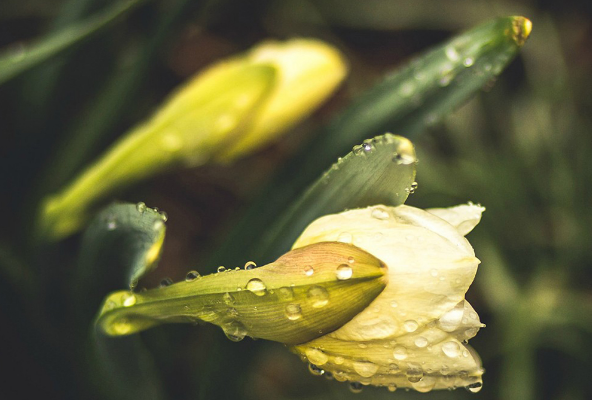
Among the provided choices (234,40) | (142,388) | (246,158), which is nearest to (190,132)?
(142,388)

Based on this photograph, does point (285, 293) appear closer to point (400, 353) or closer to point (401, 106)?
point (400, 353)

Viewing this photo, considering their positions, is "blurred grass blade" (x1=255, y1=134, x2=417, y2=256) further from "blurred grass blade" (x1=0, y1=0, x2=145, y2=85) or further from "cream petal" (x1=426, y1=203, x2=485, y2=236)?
"blurred grass blade" (x1=0, y1=0, x2=145, y2=85)

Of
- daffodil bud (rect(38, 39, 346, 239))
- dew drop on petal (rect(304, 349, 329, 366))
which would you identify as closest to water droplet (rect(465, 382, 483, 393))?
dew drop on petal (rect(304, 349, 329, 366))

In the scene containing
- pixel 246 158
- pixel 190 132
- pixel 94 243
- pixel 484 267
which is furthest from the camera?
pixel 246 158

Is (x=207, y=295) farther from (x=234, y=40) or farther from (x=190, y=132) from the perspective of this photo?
(x=234, y=40)

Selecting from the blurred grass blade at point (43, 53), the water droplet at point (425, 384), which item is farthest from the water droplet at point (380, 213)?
the blurred grass blade at point (43, 53)
